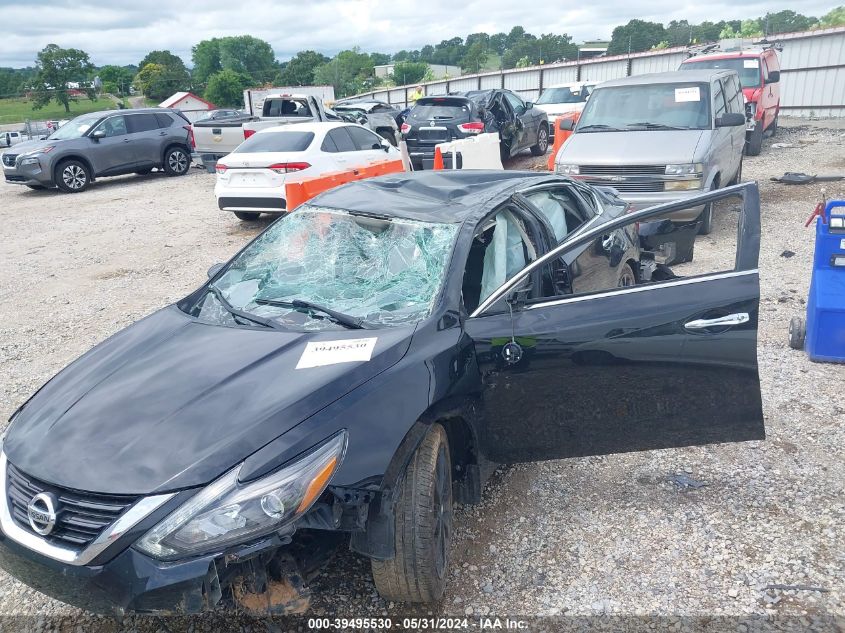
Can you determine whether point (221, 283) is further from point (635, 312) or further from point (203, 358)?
point (635, 312)

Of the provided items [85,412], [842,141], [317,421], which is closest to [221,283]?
[85,412]

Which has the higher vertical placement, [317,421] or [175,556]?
[317,421]

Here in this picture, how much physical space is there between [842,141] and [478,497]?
639 inches

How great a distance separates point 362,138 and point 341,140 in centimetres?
65

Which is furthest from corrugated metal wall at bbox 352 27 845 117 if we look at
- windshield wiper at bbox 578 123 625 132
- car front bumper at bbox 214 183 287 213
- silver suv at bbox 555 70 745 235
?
car front bumper at bbox 214 183 287 213

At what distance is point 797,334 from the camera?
15.9 ft

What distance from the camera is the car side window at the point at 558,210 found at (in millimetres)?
3852

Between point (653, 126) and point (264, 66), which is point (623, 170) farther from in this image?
point (264, 66)

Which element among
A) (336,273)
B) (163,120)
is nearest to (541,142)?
(163,120)

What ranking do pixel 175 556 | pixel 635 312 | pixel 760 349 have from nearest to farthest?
1. pixel 175 556
2. pixel 635 312
3. pixel 760 349

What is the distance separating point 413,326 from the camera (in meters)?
2.79

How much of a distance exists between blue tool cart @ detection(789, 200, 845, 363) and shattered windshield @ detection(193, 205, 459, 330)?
9.37 ft

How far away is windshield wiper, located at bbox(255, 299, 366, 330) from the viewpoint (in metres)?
2.89

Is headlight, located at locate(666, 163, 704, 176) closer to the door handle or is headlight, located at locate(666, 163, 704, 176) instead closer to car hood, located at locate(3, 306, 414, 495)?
the door handle
